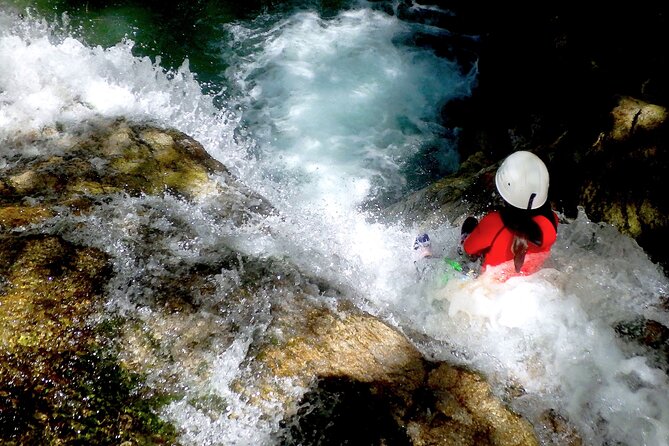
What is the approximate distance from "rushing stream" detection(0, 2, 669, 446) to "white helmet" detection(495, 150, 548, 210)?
2.79 feet

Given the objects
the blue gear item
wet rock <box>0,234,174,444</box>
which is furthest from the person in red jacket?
wet rock <box>0,234,174,444</box>

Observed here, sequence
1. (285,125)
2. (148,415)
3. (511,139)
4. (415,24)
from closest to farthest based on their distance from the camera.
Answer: (148,415) < (511,139) < (285,125) < (415,24)

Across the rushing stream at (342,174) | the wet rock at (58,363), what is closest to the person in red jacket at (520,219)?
the rushing stream at (342,174)

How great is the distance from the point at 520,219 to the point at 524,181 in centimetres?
28

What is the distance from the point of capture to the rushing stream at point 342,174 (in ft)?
10.2

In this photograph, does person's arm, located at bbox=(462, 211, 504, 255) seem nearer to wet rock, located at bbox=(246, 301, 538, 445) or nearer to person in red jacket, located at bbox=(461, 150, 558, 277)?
person in red jacket, located at bbox=(461, 150, 558, 277)

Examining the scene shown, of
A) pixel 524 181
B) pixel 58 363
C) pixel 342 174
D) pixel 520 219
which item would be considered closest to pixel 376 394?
pixel 520 219

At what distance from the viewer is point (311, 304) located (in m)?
3.22

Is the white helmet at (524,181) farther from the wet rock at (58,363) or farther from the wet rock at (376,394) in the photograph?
the wet rock at (58,363)

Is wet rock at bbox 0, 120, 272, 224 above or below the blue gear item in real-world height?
above

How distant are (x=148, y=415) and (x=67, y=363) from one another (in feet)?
1.95

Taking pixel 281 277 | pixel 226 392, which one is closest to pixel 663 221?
pixel 281 277

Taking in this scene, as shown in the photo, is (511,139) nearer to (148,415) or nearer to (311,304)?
(311,304)

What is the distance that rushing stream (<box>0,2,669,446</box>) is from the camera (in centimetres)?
310
